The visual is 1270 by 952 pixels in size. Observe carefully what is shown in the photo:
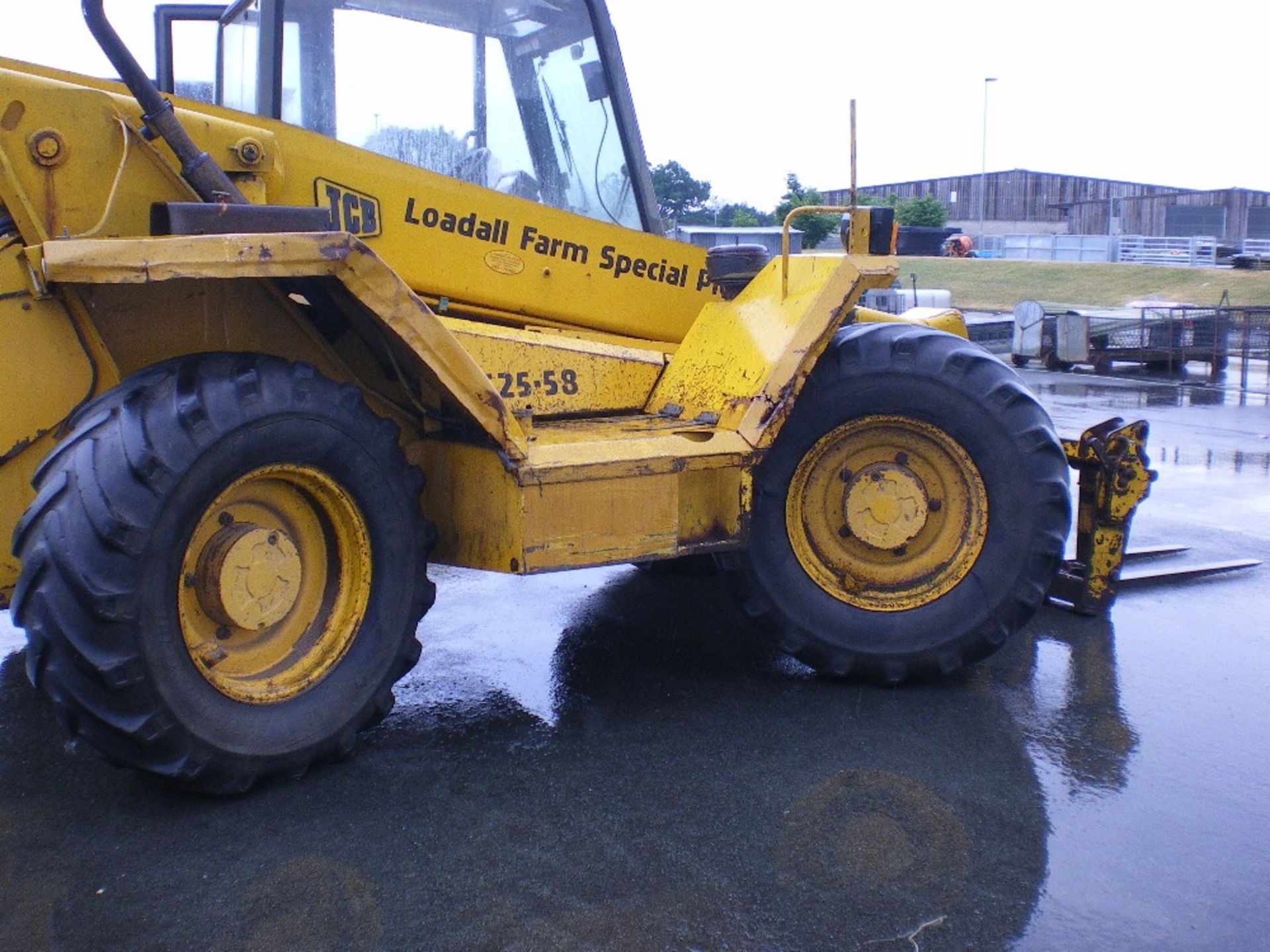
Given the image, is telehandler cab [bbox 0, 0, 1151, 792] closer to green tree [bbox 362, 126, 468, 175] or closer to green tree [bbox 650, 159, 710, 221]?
green tree [bbox 362, 126, 468, 175]

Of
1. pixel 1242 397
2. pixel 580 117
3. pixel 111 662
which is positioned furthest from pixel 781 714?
pixel 1242 397

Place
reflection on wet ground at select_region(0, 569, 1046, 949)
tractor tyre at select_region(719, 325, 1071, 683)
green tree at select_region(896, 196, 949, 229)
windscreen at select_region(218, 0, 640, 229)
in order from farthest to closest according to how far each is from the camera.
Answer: green tree at select_region(896, 196, 949, 229) < windscreen at select_region(218, 0, 640, 229) < tractor tyre at select_region(719, 325, 1071, 683) < reflection on wet ground at select_region(0, 569, 1046, 949)

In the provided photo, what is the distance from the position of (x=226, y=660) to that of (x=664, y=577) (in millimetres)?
3007

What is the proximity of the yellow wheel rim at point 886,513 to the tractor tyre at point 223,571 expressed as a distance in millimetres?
1518

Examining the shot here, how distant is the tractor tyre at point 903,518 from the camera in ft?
14.9

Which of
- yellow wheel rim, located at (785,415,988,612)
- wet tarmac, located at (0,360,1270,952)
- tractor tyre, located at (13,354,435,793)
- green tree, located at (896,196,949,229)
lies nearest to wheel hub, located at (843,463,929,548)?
yellow wheel rim, located at (785,415,988,612)

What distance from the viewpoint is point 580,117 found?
5297mm

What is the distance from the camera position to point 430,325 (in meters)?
3.71

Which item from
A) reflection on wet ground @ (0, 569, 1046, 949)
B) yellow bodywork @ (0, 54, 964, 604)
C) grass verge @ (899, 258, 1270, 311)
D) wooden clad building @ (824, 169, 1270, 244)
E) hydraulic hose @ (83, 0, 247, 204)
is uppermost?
wooden clad building @ (824, 169, 1270, 244)

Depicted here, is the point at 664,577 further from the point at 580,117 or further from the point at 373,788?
the point at 373,788

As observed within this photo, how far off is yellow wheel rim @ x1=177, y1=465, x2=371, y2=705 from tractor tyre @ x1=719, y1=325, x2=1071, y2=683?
1444 mm

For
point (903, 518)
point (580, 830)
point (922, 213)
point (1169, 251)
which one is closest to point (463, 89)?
point (903, 518)

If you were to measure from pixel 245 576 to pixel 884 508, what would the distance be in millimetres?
2329

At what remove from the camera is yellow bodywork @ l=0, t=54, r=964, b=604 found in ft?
12.1
